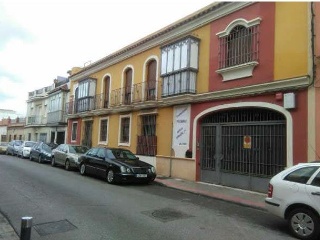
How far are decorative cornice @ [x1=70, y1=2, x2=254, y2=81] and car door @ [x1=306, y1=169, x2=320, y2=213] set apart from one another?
8057mm

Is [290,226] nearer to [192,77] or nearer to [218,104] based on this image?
[218,104]

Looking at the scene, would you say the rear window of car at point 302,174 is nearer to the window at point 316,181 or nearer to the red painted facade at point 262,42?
the window at point 316,181

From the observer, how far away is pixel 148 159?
54.3 feet

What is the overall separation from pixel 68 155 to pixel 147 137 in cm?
459

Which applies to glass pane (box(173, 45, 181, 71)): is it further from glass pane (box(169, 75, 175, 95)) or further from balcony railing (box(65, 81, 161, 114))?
balcony railing (box(65, 81, 161, 114))

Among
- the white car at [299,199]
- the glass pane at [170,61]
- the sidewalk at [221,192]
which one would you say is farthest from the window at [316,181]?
the glass pane at [170,61]

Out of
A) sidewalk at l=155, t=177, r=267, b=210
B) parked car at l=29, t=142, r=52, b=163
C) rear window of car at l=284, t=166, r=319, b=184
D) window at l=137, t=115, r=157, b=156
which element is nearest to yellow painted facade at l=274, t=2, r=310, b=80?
sidewalk at l=155, t=177, r=267, b=210

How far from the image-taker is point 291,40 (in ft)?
34.4

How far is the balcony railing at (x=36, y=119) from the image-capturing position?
3598 cm

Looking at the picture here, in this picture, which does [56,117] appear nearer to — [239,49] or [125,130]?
[125,130]

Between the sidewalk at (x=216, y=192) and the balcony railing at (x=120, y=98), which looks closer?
the sidewalk at (x=216, y=192)

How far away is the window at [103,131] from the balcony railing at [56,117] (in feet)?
29.0

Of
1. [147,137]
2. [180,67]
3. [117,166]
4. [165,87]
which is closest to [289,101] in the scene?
[180,67]

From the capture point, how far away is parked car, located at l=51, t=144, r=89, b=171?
55.5ft
